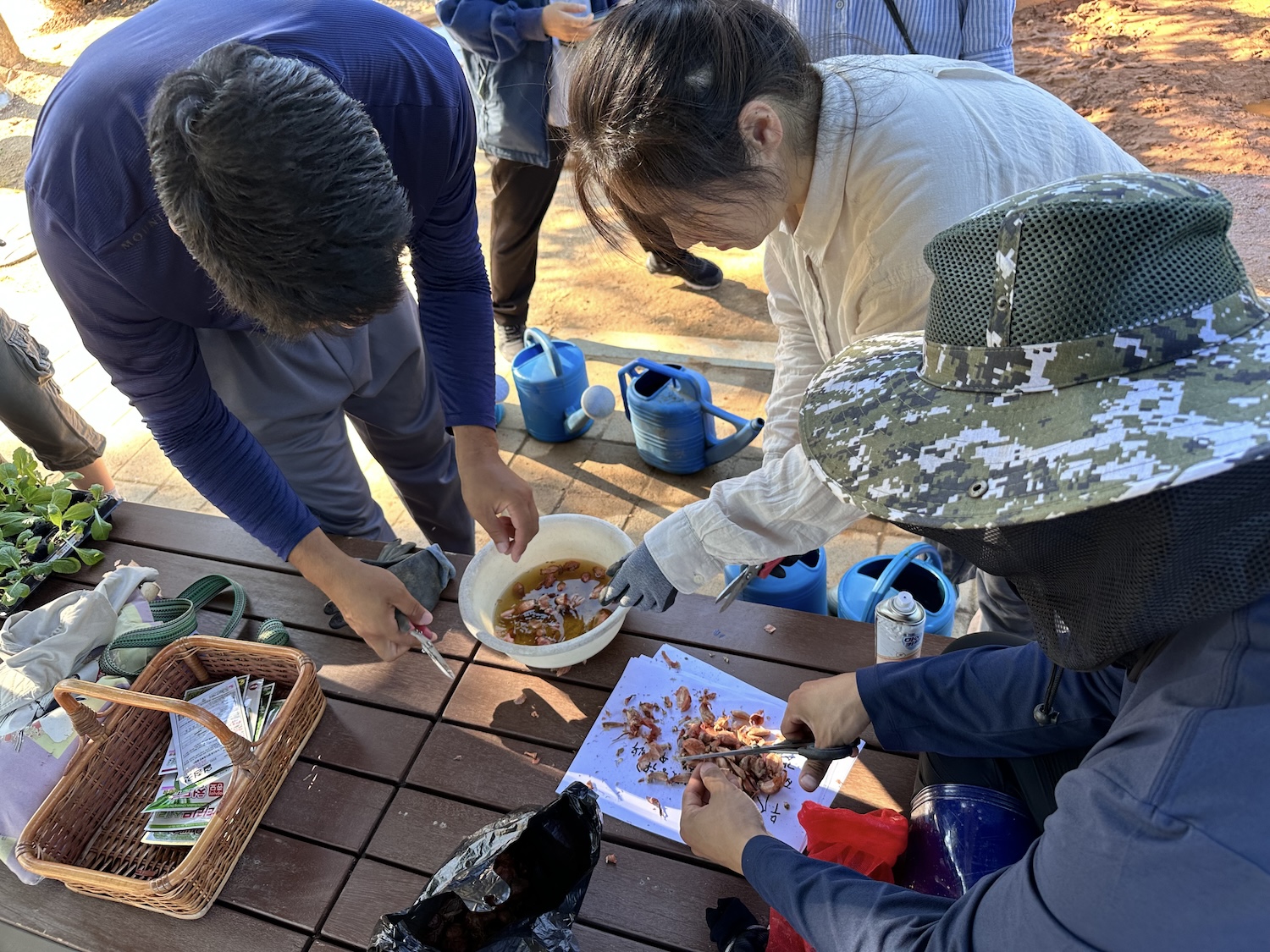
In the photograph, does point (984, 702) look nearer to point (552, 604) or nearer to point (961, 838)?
point (961, 838)

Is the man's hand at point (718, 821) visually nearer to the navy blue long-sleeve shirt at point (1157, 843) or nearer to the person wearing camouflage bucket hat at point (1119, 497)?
the navy blue long-sleeve shirt at point (1157, 843)

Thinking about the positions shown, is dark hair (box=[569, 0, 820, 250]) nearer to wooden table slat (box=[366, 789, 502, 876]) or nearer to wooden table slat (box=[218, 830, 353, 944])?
wooden table slat (box=[366, 789, 502, 876])

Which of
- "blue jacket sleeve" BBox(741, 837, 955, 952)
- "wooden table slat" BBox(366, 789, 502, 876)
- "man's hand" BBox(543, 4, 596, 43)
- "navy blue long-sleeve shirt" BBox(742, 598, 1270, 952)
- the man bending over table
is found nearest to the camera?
"navy blue long-sleeve shirt" BBox(742, 598, 1270, 952)

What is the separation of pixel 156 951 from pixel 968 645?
1.51m

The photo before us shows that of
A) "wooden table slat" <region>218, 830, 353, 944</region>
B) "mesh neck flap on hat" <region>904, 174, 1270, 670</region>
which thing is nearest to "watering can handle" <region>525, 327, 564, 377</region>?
"wooden table slat" <region>218, 830, 353, 944</region>

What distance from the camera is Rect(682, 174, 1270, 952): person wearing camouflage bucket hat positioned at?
0.75 metres

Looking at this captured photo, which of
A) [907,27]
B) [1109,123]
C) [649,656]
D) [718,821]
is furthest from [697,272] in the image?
[718,821]

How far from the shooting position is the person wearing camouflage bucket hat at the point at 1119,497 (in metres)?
0.75

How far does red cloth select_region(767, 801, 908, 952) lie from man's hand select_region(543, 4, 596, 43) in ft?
8.50

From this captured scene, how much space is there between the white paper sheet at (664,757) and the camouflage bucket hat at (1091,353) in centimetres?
84

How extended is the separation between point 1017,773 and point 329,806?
4.00ft

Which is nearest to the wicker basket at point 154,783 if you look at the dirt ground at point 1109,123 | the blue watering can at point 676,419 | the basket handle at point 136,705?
the basket handle at point 136,705

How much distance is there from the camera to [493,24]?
2.96 meters

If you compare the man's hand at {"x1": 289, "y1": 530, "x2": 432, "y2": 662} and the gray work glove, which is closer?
the man's hand at {"x1": 289, "y1": 530, "x2": 432, "y2": 662}
